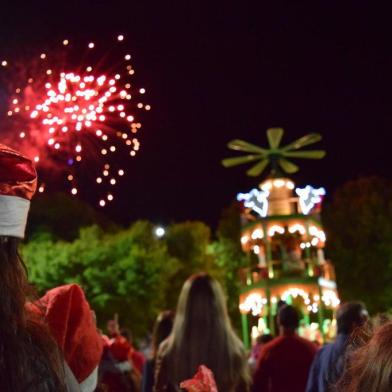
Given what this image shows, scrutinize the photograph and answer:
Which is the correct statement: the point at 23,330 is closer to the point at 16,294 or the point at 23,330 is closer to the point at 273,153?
the point at 16,294

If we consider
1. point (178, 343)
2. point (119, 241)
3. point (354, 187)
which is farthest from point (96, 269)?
point (178, 343)

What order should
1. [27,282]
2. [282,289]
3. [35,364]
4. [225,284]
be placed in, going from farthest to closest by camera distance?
[225,284] → [282,289] → [27,282] → [35,364]

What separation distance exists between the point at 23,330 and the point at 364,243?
134ft

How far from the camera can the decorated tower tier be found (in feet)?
79.0

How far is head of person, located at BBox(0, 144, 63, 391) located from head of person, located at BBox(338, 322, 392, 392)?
2.78 ft

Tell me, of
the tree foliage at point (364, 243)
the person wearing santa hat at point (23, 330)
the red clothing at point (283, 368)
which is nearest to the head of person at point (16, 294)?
the person wearing santa hat at point (23, 330)

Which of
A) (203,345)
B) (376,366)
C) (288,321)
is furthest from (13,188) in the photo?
(288,321)

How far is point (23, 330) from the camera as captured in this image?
1.87 meters

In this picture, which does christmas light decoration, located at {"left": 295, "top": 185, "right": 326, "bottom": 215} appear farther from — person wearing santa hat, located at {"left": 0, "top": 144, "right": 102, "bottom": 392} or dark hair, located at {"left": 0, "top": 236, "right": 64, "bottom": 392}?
dark hair, located at {"left": 0, "top": 236, "right": 64, "bottom": 392}

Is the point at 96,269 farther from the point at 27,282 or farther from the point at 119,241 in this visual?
the point at 27,282

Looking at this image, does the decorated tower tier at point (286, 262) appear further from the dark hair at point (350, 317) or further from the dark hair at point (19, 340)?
the dark hair at point (19, 340)

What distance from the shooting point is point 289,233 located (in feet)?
83.0

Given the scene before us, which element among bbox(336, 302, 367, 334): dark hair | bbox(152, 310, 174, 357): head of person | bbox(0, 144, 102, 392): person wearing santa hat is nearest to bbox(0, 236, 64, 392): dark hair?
bbox(0, 144, 102, 392): person wearing santa hat

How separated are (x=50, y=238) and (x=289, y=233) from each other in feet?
76.5
